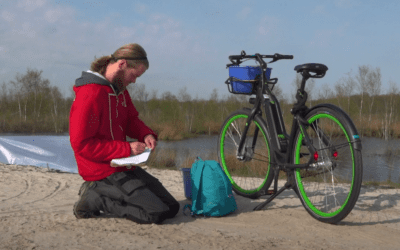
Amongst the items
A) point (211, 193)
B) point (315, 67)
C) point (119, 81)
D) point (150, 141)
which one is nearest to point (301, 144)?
point (315, 67)

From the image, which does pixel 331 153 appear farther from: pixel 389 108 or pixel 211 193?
pixel 389 108

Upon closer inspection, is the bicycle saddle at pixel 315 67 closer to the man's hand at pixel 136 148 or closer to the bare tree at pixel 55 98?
the man's hand at pixel 136 148

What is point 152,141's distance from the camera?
3.08m

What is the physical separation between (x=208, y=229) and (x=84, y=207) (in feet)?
3.27

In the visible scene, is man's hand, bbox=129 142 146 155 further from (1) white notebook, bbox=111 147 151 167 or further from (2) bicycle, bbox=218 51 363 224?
(2) bicycle, bbox=218 51 363 224

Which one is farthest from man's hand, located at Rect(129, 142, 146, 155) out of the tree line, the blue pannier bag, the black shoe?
the tree line

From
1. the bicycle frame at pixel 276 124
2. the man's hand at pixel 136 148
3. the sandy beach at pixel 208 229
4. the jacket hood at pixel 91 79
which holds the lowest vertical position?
the sandy beach at pixel 208 229

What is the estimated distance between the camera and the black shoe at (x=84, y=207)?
2903 mm

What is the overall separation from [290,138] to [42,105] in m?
23.7

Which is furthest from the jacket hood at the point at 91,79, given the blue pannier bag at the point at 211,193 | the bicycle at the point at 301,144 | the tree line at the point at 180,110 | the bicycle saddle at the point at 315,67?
the tree line at the point at 180,110

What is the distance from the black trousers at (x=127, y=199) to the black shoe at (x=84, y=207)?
0.09 ft

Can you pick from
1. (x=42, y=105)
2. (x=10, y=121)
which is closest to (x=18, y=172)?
(x=10, y=121)

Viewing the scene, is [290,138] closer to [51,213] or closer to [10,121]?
[51,213]

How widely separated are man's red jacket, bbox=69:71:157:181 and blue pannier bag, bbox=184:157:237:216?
0.64m
